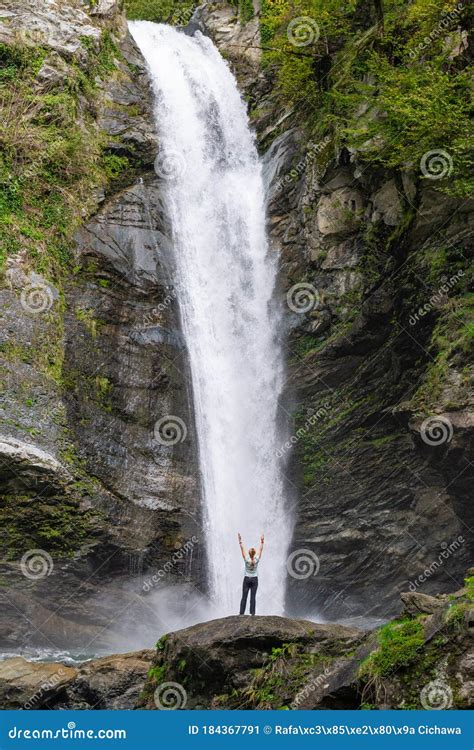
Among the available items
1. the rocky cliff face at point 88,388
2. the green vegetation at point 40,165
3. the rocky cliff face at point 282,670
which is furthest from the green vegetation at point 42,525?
the green vegetation at point 40,165

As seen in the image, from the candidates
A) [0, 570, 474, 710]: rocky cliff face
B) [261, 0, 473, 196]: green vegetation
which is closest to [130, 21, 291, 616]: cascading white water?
[261, 0, 473, 196]: green vegetation

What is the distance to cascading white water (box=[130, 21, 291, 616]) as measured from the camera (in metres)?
16.8

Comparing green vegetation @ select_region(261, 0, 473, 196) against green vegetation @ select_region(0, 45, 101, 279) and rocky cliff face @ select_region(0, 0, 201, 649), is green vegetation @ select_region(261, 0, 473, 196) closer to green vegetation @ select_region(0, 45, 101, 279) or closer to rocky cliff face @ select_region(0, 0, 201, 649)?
rocky cliff face @ select_region(0, 0, 201, 649)

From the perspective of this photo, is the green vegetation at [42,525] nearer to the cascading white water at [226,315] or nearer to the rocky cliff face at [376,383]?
the cascading white water at [226,315]

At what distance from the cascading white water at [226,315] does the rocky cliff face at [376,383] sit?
70 cm

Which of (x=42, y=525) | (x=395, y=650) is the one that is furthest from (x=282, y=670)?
(x=42, y=525)

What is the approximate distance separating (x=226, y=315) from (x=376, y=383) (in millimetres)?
5103

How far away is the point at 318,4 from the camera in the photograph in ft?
64.1

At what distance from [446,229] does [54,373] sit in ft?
31.0

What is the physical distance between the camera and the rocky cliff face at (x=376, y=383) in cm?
1448

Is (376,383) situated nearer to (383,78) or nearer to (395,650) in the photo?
(383,78)

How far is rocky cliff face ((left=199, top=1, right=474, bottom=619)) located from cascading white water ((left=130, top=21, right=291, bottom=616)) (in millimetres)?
699

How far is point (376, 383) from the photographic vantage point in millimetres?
16391

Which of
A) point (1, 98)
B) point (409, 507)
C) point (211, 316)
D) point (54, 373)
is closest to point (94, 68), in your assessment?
point (1, 98)
